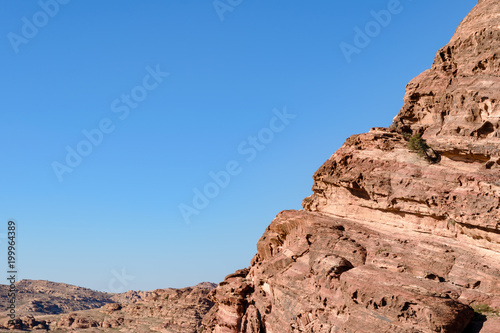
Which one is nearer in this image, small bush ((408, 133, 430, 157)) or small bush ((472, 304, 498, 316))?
small bush ((472, 304, 498, 316))

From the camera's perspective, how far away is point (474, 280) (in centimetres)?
3048

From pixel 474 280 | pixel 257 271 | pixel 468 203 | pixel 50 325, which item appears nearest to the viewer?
pixel 474 280

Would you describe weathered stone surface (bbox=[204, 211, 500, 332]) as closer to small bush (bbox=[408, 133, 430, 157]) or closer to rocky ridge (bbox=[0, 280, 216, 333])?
small bush (bbox=[408, 133, 430, 157])

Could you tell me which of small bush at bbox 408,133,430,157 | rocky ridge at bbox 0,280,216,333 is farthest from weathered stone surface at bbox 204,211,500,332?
rocky ridge at bbox 0,280,216,333

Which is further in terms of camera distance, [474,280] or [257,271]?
[257,271]

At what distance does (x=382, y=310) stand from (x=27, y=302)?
636ft

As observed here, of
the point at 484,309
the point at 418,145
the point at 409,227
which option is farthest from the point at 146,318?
the point at 484,309

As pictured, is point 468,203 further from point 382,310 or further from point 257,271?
point 257,271

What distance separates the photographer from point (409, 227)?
37.3 m

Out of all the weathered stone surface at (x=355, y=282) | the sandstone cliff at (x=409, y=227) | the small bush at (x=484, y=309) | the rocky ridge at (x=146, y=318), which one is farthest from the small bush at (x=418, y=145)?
the rocky ridge at (x=146, y=318)

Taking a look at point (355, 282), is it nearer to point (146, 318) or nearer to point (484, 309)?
point (484, 309)

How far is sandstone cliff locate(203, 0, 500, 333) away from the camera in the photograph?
30.5m

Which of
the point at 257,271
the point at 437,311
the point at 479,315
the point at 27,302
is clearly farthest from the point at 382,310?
the point at 27,302

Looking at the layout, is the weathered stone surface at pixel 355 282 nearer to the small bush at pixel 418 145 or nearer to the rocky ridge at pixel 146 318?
the small bush at pixel 418 145
